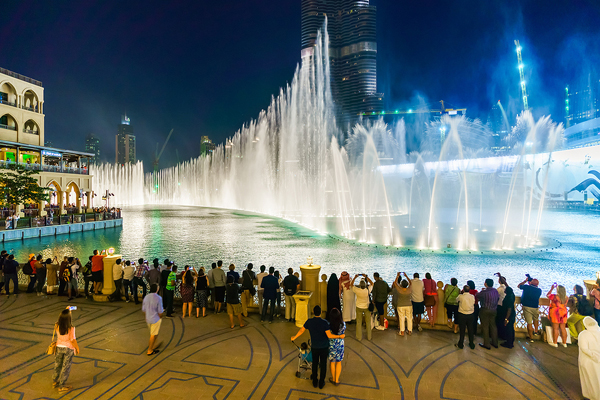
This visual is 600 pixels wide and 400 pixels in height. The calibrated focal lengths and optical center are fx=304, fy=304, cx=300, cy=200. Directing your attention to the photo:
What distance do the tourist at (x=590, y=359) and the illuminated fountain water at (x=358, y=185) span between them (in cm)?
1529

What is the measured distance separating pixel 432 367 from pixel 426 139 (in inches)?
5067

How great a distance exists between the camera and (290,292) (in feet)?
26.5

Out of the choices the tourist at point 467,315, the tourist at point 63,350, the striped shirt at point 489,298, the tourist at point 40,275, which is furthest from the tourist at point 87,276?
the striped shirt at point 489,298

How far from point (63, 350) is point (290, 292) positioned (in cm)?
477

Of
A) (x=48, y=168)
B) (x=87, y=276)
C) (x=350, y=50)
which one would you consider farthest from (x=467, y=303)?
(x=350, y=50)

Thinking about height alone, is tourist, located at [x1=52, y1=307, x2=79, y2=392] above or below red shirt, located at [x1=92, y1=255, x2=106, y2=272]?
below

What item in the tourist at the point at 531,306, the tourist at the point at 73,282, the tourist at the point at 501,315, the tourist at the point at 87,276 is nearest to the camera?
the tourist at the point at 501,315

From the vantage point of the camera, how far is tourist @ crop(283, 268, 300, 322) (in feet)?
26.4

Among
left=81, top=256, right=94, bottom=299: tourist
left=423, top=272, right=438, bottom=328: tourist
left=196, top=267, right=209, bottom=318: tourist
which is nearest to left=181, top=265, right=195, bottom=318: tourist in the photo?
left=196, top=267, right=209, bottom=318: tourist

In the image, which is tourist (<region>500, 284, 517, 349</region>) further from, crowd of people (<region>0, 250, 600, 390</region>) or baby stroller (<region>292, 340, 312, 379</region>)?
baby stroller (<region>292, 340, 312, 379</region>)

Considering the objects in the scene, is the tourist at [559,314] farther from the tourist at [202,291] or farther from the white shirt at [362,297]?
the tourist at [202,291]

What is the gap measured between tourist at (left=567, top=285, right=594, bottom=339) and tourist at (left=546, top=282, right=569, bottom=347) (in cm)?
12

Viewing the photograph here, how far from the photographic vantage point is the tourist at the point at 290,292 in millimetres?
8047

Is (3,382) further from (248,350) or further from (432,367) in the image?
(432,367)
